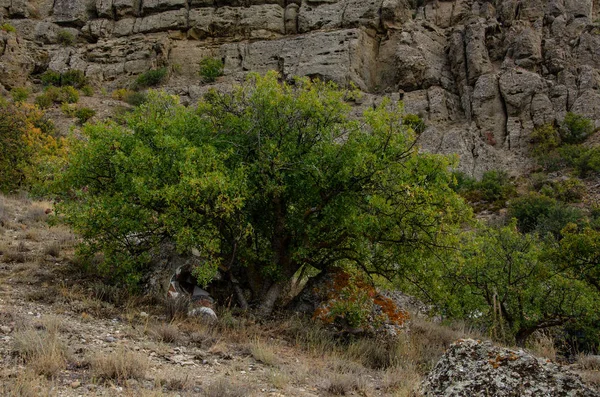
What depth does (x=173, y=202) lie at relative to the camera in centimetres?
836

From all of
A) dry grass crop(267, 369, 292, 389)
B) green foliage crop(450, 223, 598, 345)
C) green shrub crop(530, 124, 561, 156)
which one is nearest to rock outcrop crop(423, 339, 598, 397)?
dry grass crop(267, 369, 292, 389)

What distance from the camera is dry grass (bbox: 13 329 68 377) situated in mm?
4949

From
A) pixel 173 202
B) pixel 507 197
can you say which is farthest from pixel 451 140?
pixel 173 202

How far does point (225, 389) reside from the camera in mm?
5027

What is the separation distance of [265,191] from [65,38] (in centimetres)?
5274

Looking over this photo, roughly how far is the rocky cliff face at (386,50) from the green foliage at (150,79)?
170 centimetres

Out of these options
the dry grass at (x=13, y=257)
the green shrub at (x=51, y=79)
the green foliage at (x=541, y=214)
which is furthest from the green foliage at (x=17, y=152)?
the green foliage at (x=541, y=214)

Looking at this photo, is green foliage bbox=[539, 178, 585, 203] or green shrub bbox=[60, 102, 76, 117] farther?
green shrub bbox=[60, 102, 76, 117]

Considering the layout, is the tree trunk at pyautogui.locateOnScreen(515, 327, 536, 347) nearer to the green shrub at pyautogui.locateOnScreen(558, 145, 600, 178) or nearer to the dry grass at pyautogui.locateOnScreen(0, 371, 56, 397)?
the dry grass at pyautogui.locateOnScreen(0, 371, 56, 397)

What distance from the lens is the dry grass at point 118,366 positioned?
5086mm

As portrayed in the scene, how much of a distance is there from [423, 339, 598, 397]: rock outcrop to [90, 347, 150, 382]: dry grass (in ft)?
10.7

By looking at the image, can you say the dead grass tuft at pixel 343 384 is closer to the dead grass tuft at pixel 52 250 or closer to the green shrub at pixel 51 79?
the dead grass tuft at pixel 52 250

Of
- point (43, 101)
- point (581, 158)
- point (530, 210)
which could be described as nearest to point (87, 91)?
point (43, 101)

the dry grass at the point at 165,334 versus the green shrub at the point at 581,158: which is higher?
the green shrub at the point at 581,158
